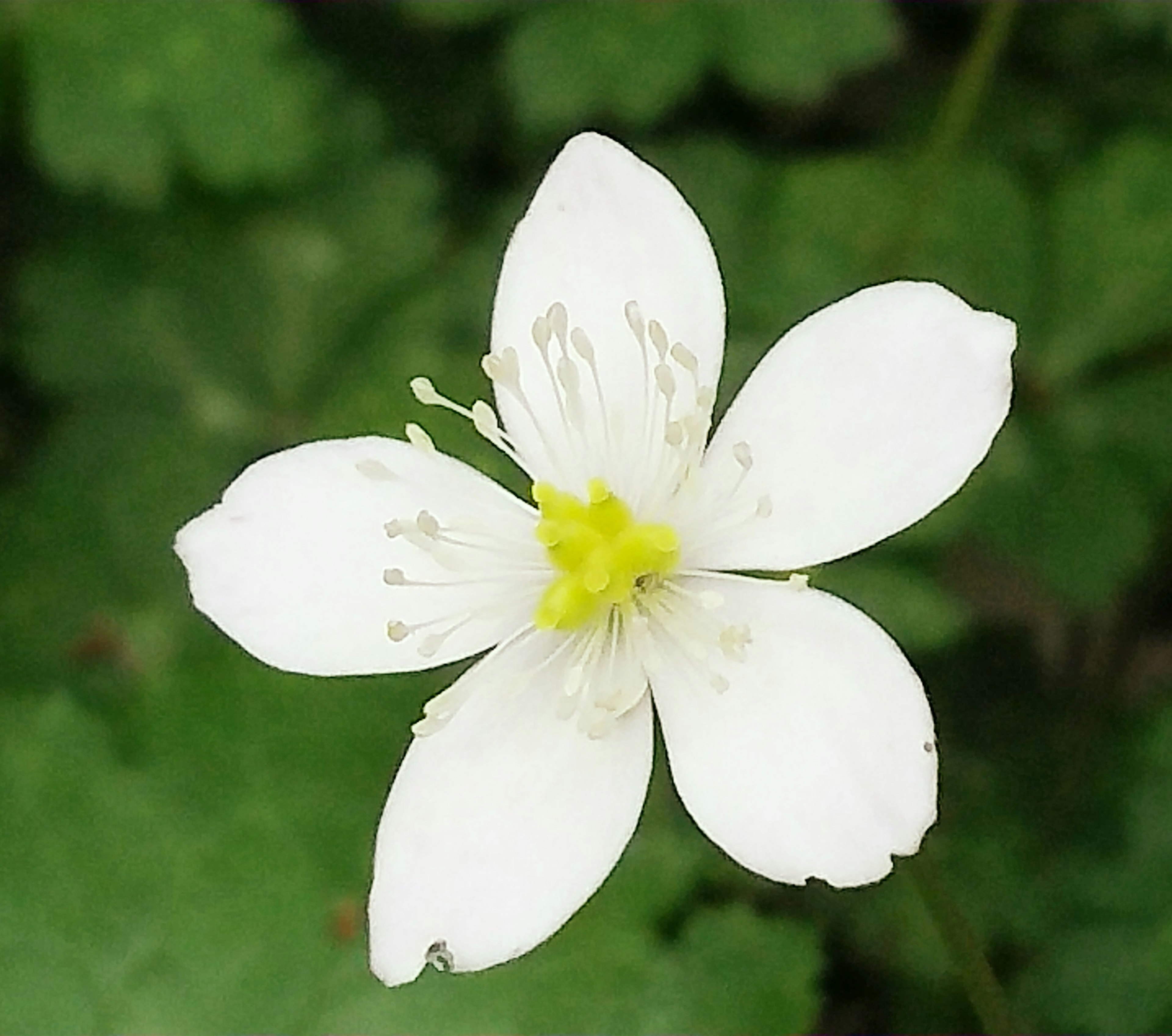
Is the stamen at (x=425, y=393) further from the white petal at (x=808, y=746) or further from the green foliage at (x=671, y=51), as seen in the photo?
the green foliage at (x=671, y=51)

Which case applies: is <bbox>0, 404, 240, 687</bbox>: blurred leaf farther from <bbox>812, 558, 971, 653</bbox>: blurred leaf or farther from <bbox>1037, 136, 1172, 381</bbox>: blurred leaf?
<bbox>1037, 136, 1172, 381</bbox>: blurred leaf

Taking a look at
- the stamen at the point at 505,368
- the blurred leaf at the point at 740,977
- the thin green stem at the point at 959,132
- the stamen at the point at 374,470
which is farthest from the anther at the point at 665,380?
the blurred leaf at the point at 740,977

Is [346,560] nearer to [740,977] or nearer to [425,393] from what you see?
[425,393]

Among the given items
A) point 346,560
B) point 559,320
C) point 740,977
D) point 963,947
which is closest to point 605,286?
point 559,320

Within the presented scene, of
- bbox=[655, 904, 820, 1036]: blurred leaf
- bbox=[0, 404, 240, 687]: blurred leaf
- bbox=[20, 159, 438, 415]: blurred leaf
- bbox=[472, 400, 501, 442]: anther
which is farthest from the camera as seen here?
bbox=[20, 159, 438, 415]: blurred leaf

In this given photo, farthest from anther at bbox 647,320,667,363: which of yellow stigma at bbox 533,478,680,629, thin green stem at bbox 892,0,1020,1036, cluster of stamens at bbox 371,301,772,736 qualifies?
thin green stem at bbox 892,0,1020,1036

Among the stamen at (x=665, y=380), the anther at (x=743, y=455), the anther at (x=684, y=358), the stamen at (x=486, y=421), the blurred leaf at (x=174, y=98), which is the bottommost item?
the blurred leaf at (x=174, y=98)

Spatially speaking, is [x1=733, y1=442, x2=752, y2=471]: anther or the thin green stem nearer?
[x1=733, y1=442, x2=752, y2=471]: anther

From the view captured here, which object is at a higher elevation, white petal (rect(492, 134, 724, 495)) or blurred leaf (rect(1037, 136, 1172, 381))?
white petal (rect(492, 134, 724, 495))
